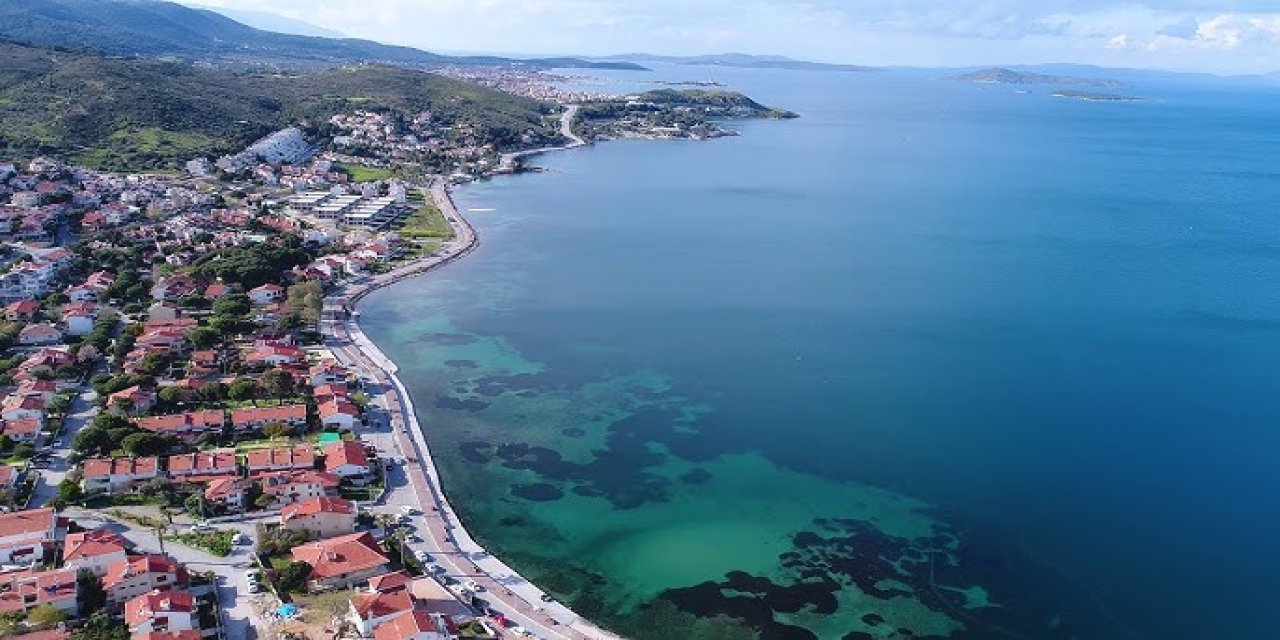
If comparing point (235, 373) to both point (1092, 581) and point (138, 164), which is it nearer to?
point (1092, 581)

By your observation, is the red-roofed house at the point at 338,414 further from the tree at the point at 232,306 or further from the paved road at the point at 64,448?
the tree at the point at 232,306

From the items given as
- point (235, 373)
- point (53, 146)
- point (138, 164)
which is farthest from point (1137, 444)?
point (53, 146)

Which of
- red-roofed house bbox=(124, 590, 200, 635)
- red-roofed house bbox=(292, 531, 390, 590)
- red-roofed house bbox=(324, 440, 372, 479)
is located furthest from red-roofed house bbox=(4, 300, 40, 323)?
red-roofed house bbox=(124, 590, 200, 635)

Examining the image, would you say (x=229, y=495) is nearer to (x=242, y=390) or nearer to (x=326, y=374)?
(x=242, y=390)

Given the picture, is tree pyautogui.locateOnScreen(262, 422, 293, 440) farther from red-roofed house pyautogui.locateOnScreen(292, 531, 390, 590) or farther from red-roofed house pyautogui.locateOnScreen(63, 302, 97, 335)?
red-roofed house pyautogui.locateOnScreen(63, 302, 97, 335)

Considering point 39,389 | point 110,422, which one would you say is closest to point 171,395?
point 110,422

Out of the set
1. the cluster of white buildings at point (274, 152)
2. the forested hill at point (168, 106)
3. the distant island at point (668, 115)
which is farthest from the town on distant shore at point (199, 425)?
the distant island at point (668, 115)
